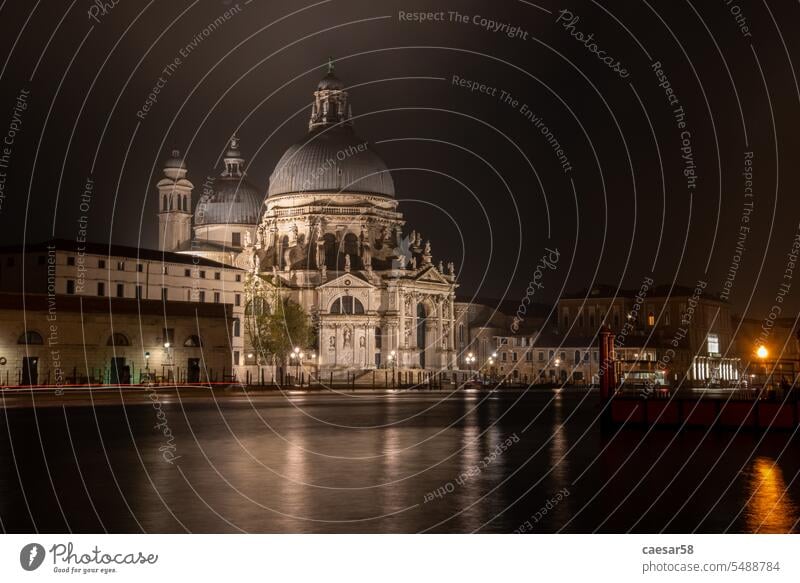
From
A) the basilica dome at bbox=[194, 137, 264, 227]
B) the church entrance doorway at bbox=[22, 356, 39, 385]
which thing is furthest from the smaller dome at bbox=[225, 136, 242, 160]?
the church entrance doorway at bbox=[22, 356, 39, 385]

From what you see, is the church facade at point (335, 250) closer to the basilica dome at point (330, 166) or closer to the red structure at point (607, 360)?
the basilica dome at point (330, 166)

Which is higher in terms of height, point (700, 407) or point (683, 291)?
point (683, 291)

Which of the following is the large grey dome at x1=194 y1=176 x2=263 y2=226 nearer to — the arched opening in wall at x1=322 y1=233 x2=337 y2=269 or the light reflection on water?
the arched opening in wall at x1=322 y1=233 x2=337 y2=269

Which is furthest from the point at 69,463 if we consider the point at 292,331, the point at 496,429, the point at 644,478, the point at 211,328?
the point at 292,331

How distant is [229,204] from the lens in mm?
152875

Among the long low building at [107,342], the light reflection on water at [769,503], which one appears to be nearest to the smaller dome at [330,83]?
the long low building at [107,342]

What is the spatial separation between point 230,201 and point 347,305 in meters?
29.5

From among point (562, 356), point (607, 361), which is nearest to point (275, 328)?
point (562, 356)

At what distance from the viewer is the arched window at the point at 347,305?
132 meters

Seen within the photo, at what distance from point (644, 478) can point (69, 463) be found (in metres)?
13.2

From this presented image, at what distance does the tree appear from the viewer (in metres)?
109

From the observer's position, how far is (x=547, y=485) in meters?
23.0

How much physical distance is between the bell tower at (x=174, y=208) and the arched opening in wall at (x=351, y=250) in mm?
21450

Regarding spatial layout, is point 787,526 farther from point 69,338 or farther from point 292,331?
point 292,331
